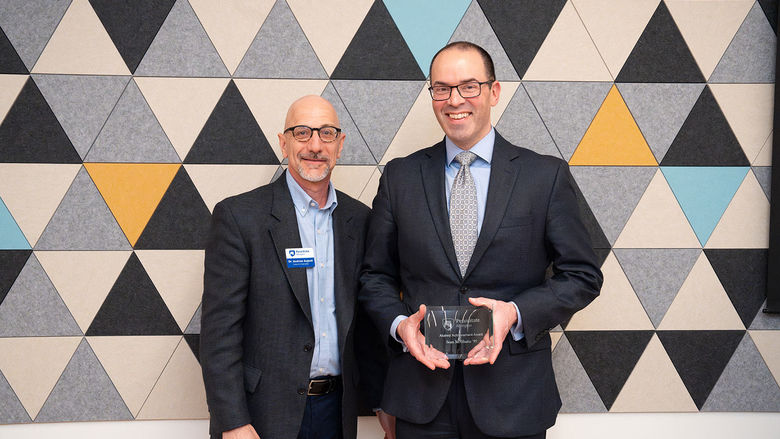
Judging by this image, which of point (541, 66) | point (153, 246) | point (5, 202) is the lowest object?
point (153, 246)

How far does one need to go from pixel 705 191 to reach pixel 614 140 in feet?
1.67

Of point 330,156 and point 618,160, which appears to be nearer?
point 330,156

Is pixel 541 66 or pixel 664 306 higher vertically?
pixel 541 66

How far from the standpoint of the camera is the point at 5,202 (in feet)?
8.16

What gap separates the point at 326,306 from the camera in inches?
75.1

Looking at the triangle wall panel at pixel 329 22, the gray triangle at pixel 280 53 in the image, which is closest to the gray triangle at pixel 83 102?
the gray triangle at pixel 280 53

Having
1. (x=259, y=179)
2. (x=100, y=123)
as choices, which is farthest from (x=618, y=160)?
(x=100, y=123)

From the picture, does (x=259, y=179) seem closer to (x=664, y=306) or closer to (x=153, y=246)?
(x=153, y=246)

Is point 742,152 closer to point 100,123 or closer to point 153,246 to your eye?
point 153,246

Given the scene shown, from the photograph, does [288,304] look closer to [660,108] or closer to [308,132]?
[308,132]

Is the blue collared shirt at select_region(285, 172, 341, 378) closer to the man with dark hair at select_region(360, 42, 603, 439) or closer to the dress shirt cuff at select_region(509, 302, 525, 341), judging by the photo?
the man with dark hair at select_region(360, 42, 603, 439)

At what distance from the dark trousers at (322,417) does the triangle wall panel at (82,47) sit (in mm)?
1752

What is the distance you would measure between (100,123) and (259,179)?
782mm

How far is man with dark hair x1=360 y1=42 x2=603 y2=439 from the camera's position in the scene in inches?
65.4
